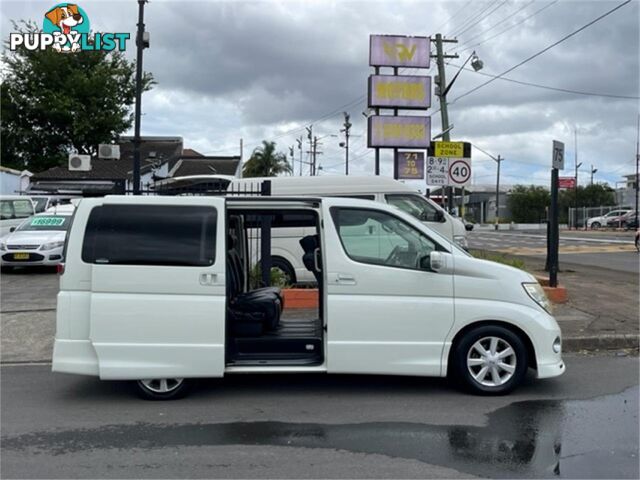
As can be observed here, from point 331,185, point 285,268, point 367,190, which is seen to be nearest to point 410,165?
point 367,190

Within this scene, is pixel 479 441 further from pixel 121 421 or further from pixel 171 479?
pixel 121 421

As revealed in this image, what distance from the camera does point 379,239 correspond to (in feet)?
20.0

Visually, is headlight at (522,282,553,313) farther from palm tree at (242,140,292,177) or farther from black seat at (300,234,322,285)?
palm tree at (242,140,292,177)

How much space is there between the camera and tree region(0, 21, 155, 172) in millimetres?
43312

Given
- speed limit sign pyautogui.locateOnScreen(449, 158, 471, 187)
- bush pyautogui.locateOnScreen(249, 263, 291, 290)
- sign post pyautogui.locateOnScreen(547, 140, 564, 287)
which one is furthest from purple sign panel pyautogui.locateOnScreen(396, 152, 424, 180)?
bush pyautogui.locateOnScreen(249, 263, 291, 290)

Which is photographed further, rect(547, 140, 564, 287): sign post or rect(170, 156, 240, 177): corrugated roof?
rect(170, 156, 240, 177): corrugated roof

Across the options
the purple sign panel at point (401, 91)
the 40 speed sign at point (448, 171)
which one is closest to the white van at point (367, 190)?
the 40 speed sign at point (448, 171)

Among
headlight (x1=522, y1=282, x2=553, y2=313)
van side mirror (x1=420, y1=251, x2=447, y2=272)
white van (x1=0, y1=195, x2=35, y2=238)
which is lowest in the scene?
headlight (x1=522, y1=282, x2=553, y2=313)

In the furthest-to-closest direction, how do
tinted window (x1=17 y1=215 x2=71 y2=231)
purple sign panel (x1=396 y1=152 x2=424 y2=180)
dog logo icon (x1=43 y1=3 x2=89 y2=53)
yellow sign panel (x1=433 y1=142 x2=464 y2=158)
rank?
1. dog logo icon (x1=43 y1=3 x2=89 y2=53)
2. purple sign panel (x1=396 y1=152 x2=424 y2=180)
3. tinted window (x1=17 y1=215 x2=71 y2=231)
4. yellow sign panel (x1=433 y1=142 x2=464 y2=158)

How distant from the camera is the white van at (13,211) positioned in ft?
63.0

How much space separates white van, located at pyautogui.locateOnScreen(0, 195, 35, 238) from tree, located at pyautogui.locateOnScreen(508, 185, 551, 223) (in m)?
58.9

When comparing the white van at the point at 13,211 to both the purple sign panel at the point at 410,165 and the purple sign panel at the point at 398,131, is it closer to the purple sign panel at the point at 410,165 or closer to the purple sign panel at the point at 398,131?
the purple sign panel at the point at 398,131

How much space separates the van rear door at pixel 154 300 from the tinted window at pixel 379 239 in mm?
1229

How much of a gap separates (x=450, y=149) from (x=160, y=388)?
10.4 meters
